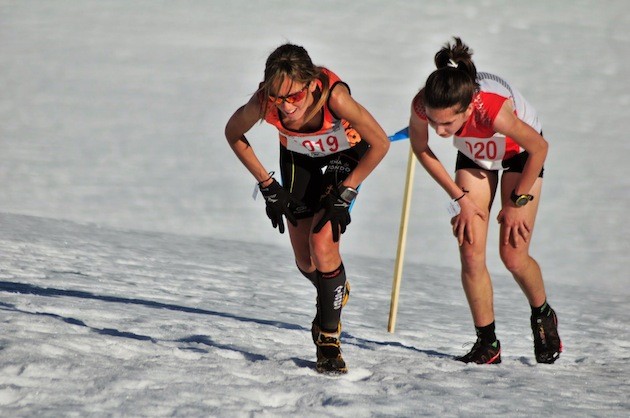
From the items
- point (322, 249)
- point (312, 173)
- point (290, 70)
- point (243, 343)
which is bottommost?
point (243, 343)

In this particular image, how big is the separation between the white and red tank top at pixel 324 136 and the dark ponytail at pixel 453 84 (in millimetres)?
390

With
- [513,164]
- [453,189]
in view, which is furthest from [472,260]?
[513,164]

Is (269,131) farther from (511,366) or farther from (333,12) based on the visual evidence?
(511,366)

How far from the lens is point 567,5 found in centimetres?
2275

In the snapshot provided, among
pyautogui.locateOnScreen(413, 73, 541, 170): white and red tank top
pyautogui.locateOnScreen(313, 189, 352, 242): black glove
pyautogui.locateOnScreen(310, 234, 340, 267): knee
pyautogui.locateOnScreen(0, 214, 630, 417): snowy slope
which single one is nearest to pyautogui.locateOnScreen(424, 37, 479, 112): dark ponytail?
pyautogui.locateOnScreen(413, 73, 541, 170): white and red tank top

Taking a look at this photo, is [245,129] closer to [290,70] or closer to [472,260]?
[290,70]

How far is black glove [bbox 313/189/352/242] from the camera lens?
13.1 ft

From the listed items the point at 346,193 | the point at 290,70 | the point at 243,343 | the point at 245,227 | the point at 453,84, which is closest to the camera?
the point at 290,70

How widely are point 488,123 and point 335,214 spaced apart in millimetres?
793

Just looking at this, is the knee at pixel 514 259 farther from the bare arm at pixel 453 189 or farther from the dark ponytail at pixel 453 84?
the dark ponytail at pixel 453 84

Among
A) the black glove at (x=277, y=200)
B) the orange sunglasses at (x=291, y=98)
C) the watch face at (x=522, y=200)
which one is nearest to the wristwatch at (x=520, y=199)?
the watch face at (x=522, y=200)

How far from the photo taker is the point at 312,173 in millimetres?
4426

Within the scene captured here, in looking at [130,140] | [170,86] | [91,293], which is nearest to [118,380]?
[91,293]

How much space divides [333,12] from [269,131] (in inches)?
250
